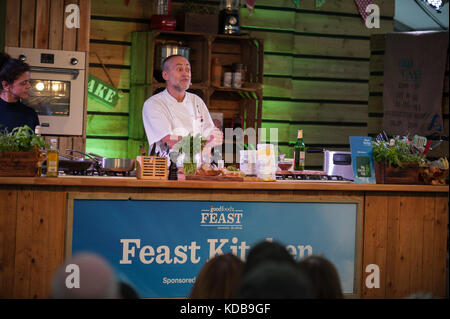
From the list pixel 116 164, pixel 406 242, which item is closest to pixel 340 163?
pixel 406 242

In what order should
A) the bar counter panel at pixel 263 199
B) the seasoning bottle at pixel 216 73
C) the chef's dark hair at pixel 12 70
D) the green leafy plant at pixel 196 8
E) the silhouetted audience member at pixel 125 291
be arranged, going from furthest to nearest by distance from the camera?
the green leafy plant at pixel 196 8 < the seasoning bottle at pixel 216 73 < the chef's dark hair at pixel 12 70 < the bar counter panel at pixel 263 199 < the silhouetted audience member at pixel 125 291

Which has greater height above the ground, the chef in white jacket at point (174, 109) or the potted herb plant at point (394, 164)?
the chef in white jacket at point (174, 109)

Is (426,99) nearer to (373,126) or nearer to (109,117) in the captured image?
(373,126)

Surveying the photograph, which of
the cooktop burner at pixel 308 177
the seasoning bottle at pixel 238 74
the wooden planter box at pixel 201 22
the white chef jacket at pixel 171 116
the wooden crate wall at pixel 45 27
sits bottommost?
the cooktop burner at pixel 308 177

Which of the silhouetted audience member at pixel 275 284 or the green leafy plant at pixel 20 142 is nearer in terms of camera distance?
the silhouetted audience member at pixel 275 284

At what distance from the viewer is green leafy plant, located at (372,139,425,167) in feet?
12.1

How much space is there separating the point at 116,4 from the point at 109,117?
1241mm

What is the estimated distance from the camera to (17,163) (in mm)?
3189

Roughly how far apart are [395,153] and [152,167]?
1.66 metres

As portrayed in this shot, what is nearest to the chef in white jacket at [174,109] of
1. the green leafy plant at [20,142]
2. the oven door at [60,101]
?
the oven door at [60,101]

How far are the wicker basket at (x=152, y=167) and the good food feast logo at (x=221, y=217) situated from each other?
36 cm

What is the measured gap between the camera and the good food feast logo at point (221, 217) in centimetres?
340

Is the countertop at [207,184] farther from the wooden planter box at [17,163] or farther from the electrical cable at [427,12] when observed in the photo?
the electrical cable at [427,12]

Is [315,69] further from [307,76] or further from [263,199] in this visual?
[263,199]
